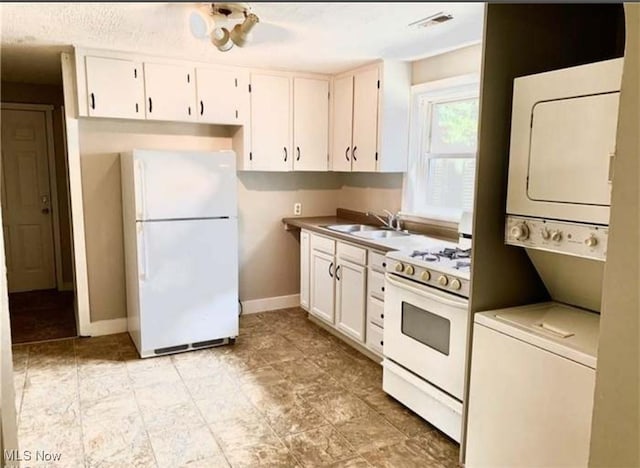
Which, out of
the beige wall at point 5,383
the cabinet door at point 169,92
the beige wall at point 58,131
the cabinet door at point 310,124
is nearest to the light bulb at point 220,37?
the cabinet door at point 169,92

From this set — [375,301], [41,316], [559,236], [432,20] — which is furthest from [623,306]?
[41,316]

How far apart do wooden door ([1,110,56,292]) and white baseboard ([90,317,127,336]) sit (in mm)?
1907

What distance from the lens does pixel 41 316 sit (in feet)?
14.6

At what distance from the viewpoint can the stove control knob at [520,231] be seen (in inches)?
74.7

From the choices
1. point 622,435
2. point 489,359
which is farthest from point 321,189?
point 622,435

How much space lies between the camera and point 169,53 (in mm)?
3588

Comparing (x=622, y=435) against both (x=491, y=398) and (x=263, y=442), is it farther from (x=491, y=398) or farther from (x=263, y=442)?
(x=263, y=442)

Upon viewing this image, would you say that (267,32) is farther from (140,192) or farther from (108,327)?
(108,327)

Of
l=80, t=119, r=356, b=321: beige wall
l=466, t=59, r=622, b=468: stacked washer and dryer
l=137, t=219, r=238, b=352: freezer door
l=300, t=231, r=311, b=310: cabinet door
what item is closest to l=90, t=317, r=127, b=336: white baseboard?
l=80, t=119, r=356, b=321: beige wall

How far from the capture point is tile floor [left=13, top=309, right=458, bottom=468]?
2.36 meters

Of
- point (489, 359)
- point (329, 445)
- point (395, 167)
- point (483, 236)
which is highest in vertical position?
point (395, 167)

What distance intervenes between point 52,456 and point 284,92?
322cm

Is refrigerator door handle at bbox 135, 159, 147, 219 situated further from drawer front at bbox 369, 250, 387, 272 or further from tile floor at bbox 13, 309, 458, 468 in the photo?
drawer front at bbox 369, 250, 387, 272

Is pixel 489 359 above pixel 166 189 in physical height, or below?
below
